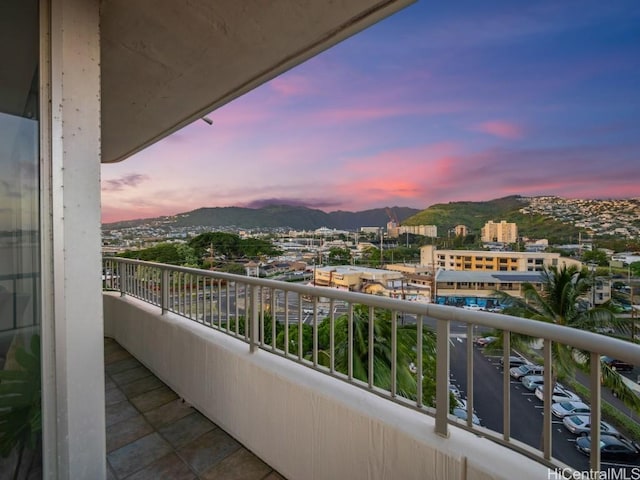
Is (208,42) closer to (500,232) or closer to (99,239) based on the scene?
(99,239)

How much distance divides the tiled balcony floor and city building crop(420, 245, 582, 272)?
15.7ft

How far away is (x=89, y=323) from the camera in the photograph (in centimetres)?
121

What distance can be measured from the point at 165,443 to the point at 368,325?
71.5 inches

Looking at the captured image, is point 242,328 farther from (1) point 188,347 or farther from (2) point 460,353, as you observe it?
(2) point 460,353

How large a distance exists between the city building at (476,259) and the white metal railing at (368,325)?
4395 mm

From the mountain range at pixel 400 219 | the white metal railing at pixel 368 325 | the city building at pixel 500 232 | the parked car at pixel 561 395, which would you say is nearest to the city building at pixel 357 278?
the mountain range at pixel 400 219

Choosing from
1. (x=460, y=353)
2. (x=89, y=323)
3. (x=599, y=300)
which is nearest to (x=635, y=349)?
(x=460, y=353)

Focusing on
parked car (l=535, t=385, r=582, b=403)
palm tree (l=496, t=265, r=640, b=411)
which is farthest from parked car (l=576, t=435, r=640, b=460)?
palm tree (l=496, t=265, r=640, b=411)

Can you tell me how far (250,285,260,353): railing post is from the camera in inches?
81.9

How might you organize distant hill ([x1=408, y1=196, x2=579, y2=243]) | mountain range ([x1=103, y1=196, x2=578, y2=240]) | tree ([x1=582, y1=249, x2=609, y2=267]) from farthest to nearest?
mountain range ([x1=103, y1=196, x2=578, y2=240]) → distant hill ([x1=408, y1=196, x2=579, y2=243]) → tree ([x1=582, y1=249, x2=609, y2=267])

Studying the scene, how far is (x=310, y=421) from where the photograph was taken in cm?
163

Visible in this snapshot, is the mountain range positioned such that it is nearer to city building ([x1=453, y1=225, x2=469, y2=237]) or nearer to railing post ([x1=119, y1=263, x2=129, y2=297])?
city building ([x1=453, y1=225, x2=469, y2=237])

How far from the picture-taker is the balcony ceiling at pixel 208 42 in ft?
4.56

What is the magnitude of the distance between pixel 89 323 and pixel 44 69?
106 cm
